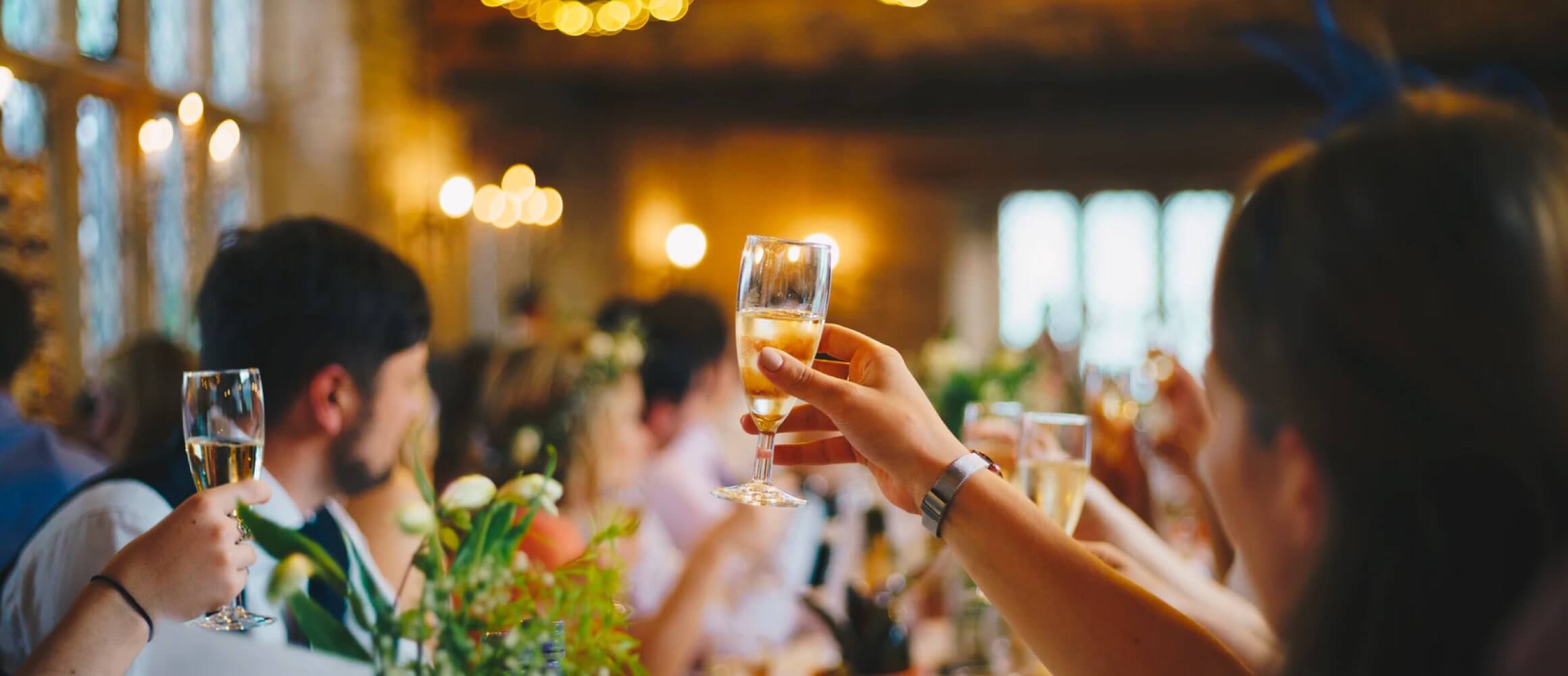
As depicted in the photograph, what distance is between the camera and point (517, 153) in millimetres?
10242

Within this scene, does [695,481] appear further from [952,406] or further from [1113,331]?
[1113,331]

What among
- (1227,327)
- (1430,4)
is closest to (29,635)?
(1227,327)

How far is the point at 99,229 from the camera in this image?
234 inches

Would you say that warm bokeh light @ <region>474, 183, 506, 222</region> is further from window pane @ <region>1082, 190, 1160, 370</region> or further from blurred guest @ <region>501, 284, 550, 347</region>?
window pane @ <region>1082, 190, 1160, 370</region>

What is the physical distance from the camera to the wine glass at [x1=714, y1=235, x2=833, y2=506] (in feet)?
3.94

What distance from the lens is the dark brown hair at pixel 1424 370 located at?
0.73m

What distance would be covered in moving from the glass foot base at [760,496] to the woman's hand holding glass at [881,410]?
0.29ft

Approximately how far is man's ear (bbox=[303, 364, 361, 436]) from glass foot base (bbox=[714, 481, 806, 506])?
78cm

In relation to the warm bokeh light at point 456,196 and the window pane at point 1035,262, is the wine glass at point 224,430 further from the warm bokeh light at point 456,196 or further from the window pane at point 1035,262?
the window pane at point 1035,262

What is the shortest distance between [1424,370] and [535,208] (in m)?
9.96

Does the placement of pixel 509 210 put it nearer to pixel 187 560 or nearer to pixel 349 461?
pixel 349 461

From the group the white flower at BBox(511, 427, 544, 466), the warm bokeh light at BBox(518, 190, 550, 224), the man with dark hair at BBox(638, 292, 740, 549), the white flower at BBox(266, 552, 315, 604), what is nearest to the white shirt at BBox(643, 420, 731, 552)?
the man with dark hair at BBox(638, 292, 740, 549)

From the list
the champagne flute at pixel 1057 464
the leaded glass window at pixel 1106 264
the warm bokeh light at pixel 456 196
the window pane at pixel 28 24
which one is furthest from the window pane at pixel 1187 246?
the champagne flute at pixel 1057 464

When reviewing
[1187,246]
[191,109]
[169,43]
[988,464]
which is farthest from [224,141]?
[1187,246]
